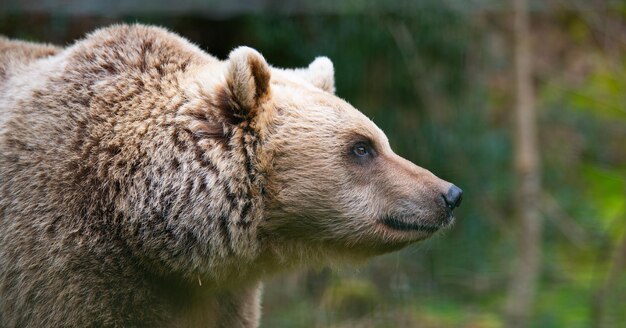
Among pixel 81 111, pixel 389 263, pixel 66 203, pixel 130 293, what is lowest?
pixel 389 263

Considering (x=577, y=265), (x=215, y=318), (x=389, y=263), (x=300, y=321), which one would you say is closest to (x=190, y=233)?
(x=215, y=318)

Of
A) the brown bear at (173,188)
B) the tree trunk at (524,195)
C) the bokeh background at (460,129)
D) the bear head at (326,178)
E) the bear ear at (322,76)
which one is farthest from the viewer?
the bokeh background at (460,129)

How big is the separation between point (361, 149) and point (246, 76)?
716 mm

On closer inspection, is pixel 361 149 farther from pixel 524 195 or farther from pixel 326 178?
pixel 524 195

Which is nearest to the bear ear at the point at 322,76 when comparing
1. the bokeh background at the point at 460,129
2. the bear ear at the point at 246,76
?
the bear ear at the point at 246,76

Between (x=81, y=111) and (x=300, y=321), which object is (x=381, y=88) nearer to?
(x=300, y=321)

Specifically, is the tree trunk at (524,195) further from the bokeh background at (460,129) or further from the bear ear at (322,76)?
the bear ear at (322,76)

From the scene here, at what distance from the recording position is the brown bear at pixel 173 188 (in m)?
3.94

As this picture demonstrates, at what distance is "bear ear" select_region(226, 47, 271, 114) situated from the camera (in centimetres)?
401

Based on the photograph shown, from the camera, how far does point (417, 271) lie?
8.24m

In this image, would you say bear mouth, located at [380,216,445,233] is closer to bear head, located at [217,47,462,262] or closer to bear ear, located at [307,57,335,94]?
bear head, located at [217,47,462,262]

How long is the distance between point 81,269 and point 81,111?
2.72 ft

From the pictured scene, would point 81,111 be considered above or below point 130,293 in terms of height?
above

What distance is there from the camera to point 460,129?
901 centimetres
